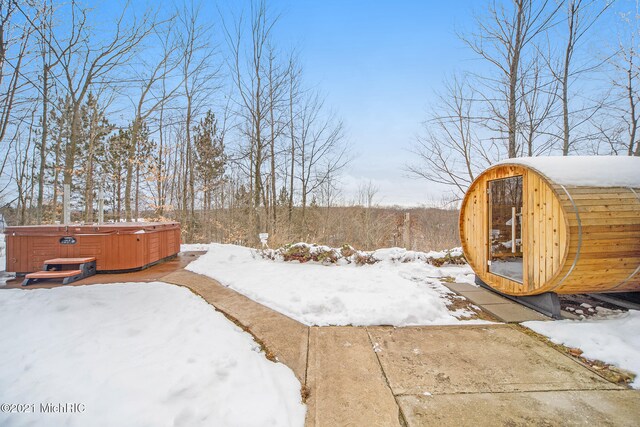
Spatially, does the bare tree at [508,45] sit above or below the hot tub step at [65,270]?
above

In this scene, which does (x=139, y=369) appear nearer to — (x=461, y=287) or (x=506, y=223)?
(x=461, y=287)

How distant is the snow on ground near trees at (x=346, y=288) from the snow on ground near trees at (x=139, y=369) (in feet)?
2.95

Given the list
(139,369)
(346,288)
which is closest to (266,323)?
(139,369)

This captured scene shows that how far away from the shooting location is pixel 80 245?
4695 mm

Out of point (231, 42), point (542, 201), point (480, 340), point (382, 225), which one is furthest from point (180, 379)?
point (231, 42)

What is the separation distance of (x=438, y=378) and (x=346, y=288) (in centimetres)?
199

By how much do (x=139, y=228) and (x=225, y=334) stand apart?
3585 millimetres

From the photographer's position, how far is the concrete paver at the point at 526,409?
1565 mm

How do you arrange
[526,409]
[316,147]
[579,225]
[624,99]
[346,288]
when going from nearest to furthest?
[526,409] → [579,225] → [346,288] → [624,99] → [316,147]

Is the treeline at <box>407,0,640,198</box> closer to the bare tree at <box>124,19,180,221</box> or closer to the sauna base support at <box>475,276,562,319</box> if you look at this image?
the sauna base support at <box>475,276,562,319</box>

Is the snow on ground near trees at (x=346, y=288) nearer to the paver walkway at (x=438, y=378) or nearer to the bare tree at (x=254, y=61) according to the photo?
the paver walkway at (x=438, y=378)

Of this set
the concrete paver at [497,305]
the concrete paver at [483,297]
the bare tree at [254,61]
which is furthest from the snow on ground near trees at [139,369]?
the bare tree at [254,61]

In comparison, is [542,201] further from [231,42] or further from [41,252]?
[231,42]

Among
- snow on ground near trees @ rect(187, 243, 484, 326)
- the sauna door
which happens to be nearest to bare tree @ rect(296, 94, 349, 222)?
snow on ground near trees @ rect(187, 243, 484, 326)
